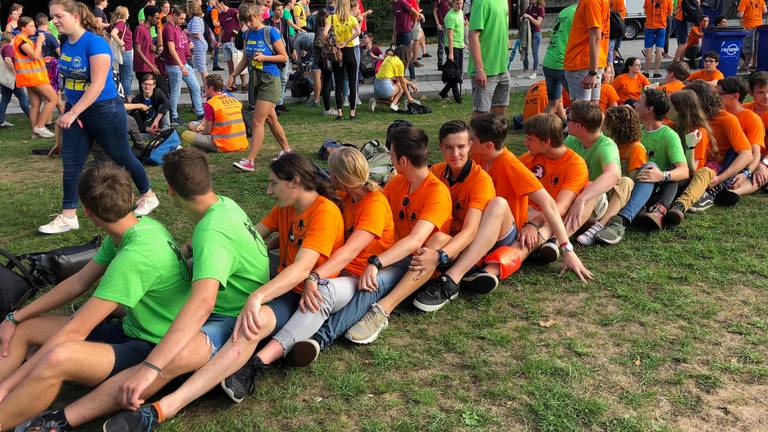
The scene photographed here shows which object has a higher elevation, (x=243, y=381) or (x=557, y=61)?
(x=557, y=61)

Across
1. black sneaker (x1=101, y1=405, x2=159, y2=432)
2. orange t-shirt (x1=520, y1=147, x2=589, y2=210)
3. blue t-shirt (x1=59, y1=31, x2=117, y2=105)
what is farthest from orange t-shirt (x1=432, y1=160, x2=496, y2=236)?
blue t-shirt (x1=59, y1=31, x2=117, y2=105)

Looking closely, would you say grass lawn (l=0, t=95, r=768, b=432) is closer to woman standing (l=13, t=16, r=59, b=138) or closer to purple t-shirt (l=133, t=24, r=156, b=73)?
woman standing (l=13, t=16, r=59, b=138)

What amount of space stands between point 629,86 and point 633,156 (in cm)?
340

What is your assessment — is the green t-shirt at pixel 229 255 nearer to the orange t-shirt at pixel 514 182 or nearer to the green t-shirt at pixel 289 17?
the orange t-shirt at pixel 514 182

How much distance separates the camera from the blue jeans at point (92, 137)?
536 centimetres

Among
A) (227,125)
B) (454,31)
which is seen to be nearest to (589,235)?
(227,125)

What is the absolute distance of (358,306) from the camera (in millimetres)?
3766

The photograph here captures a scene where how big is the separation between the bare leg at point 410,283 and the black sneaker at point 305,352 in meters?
0.59

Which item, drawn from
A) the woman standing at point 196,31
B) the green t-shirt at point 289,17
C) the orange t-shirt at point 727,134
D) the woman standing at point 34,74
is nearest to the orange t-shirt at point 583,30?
the orange t-shirt at point 727,134

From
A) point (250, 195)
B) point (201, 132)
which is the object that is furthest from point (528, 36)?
point (250, 195)

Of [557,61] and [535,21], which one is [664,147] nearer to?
[557,61]

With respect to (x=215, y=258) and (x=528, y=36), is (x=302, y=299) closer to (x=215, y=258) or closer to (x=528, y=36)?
(x=215, y=258)

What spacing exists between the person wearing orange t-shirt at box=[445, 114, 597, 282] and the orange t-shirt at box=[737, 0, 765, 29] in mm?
11286

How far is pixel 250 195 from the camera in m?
6.62
